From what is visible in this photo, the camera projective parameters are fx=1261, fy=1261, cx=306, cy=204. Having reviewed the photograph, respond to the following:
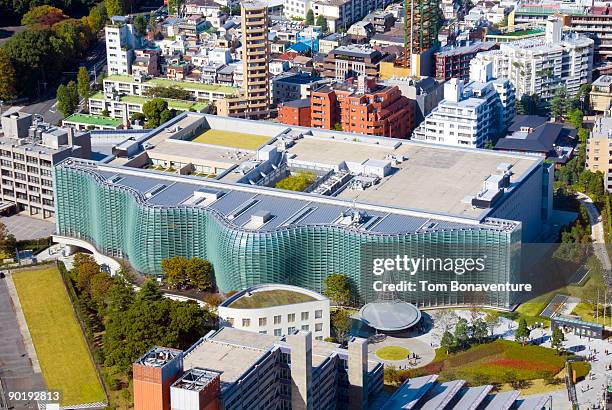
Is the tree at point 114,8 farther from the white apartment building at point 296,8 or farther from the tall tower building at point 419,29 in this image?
the tall tower building at point 419,29

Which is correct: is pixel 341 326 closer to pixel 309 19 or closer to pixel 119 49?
pixel 119 49

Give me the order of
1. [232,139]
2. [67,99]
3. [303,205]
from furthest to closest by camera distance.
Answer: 1. [67,99]
2. [232,139]
3. [303,205]

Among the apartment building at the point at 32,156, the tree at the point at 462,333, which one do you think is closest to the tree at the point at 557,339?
the tree at the point at 462,333

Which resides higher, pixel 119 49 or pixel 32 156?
pixel 119 49

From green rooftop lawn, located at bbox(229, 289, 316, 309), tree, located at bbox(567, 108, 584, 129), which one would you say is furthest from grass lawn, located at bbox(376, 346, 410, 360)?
tree, located at bbox(567, 108, 584, 129)

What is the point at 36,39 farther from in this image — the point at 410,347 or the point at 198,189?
the point at 410,347

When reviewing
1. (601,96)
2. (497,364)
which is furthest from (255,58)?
(497,364)

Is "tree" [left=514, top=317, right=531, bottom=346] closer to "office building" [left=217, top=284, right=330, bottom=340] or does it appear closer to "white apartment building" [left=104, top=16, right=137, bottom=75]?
"office building" [left=217, top=284, right=330, bottom=340]
